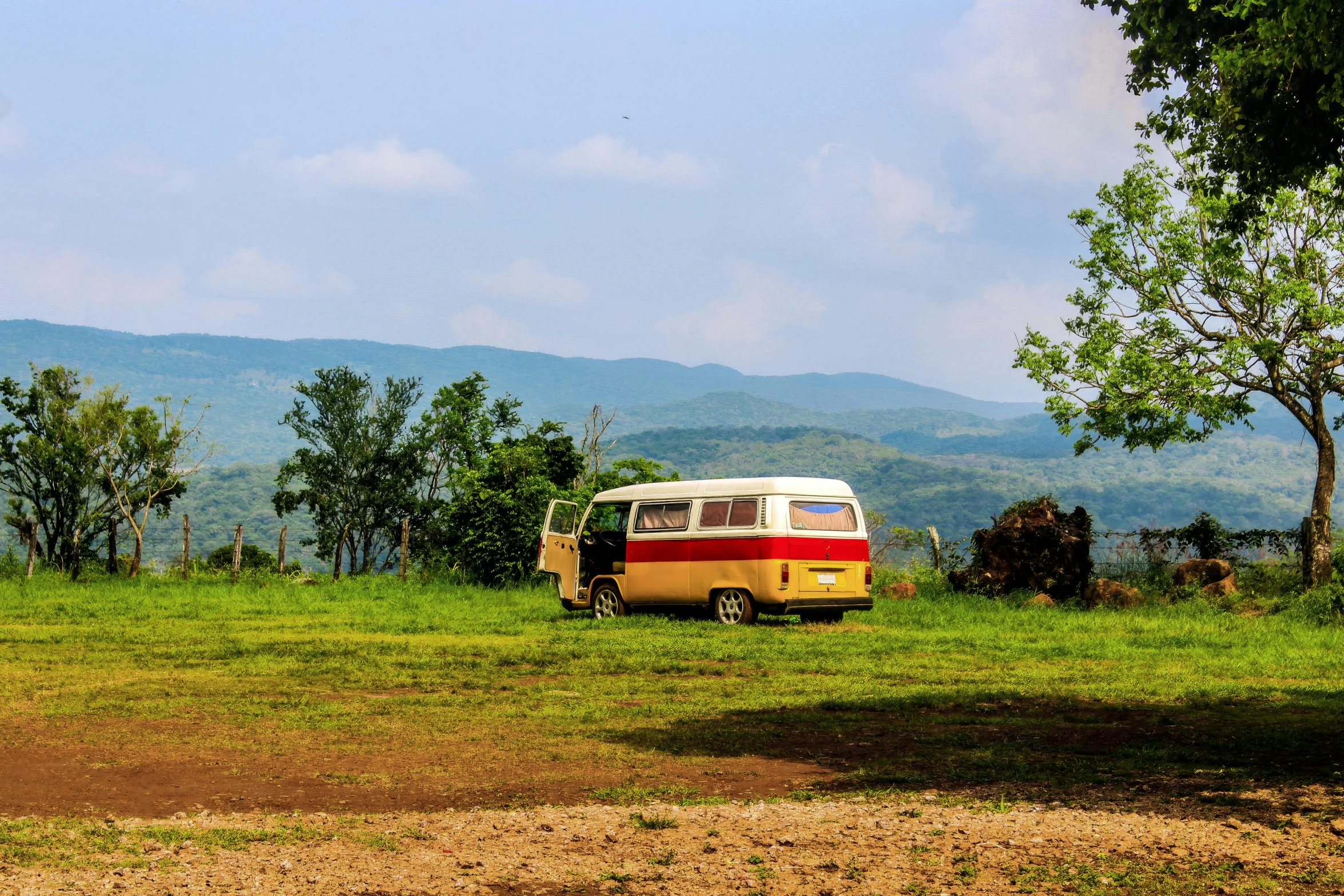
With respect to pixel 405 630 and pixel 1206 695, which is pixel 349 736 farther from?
pixel 405 630

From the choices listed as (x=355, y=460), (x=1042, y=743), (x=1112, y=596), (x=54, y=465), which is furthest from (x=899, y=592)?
(x=355, y=460)

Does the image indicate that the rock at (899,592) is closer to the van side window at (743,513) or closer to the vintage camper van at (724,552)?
the vintage camper van at (724,552)

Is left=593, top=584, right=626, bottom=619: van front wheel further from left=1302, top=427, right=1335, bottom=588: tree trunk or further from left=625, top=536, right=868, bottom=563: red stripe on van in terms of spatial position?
A: left=1302, top=427, right=1335, bottom=588: tree trunk

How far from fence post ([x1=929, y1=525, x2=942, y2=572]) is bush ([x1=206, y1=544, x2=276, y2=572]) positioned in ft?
62.9

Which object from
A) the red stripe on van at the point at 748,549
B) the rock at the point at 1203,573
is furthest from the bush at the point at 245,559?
the rock at the point at 1203,573

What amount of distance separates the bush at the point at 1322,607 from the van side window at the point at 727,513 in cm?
905

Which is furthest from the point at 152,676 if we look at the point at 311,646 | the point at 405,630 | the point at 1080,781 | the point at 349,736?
the point at 1080,781

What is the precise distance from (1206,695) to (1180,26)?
6324mm

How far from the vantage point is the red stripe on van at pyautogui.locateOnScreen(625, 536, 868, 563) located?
18.3 meters

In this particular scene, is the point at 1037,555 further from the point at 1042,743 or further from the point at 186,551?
the point at 186,551

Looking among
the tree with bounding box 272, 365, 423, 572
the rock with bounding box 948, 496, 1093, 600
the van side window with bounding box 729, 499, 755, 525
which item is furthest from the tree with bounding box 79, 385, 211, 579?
the rock with bounding box 948, 496, 1093, 600

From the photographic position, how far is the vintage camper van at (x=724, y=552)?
18438 mm

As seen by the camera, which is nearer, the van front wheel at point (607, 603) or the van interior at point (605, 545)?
the van front wheel at point (607, 603)

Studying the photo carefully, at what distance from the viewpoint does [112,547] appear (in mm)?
32188
